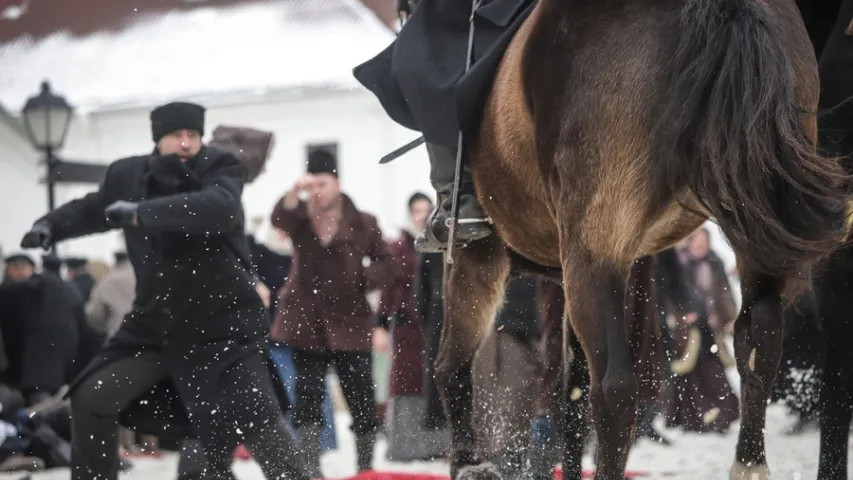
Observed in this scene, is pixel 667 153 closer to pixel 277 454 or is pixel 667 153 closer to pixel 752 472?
pixel 752 472

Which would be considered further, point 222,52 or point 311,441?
point 222,52

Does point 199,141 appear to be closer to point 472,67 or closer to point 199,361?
point 199,361

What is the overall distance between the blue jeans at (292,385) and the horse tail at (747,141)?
4.07 metres

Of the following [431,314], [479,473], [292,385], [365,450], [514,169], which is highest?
[514,169]

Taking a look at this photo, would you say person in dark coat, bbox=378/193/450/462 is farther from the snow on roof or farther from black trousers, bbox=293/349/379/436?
A: the snow on roof

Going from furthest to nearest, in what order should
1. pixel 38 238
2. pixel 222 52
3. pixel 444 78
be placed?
1. pixel 222 52
2. pixel 38 238
3. pixel 444 78

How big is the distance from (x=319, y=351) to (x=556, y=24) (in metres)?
3.79

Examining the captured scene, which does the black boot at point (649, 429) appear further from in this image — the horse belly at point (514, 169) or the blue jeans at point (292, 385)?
the horse belly at point (514, 169)

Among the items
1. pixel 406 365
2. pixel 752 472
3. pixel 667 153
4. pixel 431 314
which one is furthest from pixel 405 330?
pixel 667 153

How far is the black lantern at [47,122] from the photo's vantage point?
1039 cm

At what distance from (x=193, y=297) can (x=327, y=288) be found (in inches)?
77.0

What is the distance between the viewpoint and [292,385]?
814cm

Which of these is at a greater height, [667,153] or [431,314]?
[667,153]

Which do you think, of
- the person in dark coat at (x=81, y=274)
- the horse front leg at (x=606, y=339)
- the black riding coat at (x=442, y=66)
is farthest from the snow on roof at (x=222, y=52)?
the horse front leg at (x=606, y=339)
